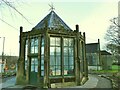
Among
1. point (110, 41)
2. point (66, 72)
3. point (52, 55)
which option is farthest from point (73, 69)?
point (110, 41)

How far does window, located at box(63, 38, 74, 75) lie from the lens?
21.0m

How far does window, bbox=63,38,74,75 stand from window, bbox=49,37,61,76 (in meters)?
0.71

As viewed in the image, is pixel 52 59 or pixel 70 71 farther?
pixel 70 71

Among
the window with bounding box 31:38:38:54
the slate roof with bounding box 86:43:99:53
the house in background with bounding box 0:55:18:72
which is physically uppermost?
the slate roof with bounding box 86:43:99:53

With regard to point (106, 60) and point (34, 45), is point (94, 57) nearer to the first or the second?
point (106, 60)

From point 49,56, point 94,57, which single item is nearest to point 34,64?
point 49,56

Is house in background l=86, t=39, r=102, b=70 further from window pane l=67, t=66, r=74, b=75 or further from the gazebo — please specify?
the gazebo

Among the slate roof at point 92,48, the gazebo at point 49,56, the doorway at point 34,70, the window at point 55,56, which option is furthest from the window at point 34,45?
the slate roof at point 92,48

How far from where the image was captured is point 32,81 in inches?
823

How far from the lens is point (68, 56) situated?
69.5ft

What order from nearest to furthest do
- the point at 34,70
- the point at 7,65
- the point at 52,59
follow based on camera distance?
the point at 52,59 < the point at 34,70 < the point at 7,65

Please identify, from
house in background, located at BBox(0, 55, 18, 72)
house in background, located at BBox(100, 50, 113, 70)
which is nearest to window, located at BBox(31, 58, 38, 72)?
house in background, located at BBox(0, 55, 18, 72)

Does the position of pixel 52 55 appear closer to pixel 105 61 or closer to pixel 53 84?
pixel 53 84

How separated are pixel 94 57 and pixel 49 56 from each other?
47882 millimetres
